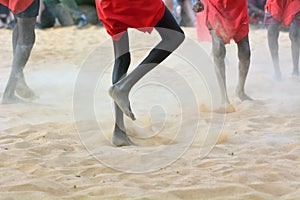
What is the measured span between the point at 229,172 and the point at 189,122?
1.26 m

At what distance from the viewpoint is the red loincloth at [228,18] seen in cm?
464

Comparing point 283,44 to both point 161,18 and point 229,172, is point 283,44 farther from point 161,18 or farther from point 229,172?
point 229,172

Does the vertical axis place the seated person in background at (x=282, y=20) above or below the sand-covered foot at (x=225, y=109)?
below

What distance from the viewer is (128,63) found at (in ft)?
11.6

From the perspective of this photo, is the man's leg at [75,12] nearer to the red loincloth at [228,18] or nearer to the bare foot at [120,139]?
the red loincloth at [228,18]

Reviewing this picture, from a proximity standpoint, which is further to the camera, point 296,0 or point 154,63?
point 296,0

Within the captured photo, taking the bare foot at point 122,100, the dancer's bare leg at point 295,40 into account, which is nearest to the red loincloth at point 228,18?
the dancer's bare leg at point 295,40

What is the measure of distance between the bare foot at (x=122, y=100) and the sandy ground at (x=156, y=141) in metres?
0.23

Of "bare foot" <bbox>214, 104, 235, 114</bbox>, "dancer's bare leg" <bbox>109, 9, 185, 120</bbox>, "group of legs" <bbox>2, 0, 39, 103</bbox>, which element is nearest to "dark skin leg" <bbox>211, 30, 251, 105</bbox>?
"bare foot" <bbox>214, 104, 235, 114</bbox>

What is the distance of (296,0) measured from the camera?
561 centimetres

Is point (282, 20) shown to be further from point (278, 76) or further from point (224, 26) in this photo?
point (224, 26)

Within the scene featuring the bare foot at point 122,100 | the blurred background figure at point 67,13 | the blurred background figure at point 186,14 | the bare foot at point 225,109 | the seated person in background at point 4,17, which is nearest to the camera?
the bare foot at point 122,100

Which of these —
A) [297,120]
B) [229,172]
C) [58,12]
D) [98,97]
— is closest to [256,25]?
[58,12]

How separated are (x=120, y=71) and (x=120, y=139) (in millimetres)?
407
